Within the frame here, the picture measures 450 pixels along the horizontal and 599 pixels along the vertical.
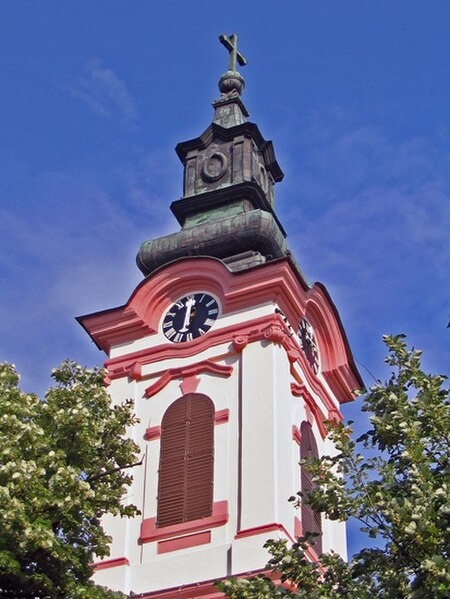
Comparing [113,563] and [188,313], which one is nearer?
[113,563]

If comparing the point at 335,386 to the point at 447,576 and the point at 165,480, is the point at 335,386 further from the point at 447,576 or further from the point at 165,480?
the point at 447,576

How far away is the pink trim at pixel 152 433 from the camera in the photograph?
26.2 meters

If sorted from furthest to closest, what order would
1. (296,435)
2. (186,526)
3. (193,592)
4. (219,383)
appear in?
1. (219,383)
2. (296,435)
3. (186,526)
4. (193,592)

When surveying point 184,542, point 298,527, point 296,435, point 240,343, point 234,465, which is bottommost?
point 184,542

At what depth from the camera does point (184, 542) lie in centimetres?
2419

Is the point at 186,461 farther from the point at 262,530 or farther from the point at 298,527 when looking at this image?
the point at 262,530

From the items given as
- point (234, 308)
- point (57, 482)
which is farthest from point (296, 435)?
point (57, 482)

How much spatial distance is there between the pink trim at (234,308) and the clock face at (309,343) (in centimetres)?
18

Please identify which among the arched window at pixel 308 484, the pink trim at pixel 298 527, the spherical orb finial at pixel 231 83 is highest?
the spherical orb finial at pixel 231 83

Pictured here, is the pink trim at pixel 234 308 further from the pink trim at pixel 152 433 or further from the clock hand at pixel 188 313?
the pink trim at pixel 152 433

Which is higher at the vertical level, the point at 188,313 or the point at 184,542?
the point at 188,313

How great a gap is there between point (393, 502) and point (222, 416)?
11.8 meters

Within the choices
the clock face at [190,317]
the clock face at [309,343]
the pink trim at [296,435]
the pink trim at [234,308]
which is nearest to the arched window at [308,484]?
the pink trim at [296,435]

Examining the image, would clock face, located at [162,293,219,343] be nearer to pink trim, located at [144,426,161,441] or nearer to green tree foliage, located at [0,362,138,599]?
pink trim, located at [144,426,161,441]
